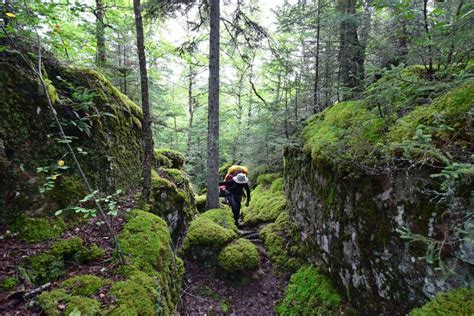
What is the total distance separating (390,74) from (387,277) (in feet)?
8.78

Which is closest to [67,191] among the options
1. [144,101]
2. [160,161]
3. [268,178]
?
[144,101]

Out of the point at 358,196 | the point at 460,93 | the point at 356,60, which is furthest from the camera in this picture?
the point at 356,60

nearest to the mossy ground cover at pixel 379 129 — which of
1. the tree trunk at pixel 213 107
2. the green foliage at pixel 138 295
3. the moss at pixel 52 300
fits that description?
the tree trunk at pixel 213 107

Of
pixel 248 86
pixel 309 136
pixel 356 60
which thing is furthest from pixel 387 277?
pixel 248 86

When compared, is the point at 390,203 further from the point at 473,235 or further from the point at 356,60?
the point at 356,60

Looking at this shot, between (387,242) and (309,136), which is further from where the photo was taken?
(309,136)

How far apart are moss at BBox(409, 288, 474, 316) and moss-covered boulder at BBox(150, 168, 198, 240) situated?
4.87 m

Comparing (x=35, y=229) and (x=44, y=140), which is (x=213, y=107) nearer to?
(x=44, y=140)

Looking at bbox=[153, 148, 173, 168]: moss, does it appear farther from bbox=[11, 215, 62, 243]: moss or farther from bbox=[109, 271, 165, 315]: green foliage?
bbox=[109, 271, 165, 315]: green foliage

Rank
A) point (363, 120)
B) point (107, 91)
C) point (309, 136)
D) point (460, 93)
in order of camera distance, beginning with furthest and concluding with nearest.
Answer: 1. point (309, 136)
2. point (107, 91)
3. point (363, 120)
4. point (460, 93)

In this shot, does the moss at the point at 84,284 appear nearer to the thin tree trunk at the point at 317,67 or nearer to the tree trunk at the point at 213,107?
the tree trunk at the point at 213,107

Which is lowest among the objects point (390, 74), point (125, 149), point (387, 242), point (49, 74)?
point (387, 242)

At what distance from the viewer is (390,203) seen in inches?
130

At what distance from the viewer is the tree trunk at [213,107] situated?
7695 millimetres
